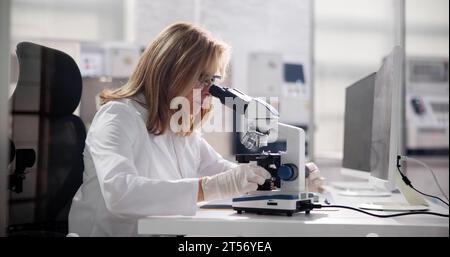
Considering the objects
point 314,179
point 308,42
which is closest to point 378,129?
point 314,179

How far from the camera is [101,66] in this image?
3381 millimetres

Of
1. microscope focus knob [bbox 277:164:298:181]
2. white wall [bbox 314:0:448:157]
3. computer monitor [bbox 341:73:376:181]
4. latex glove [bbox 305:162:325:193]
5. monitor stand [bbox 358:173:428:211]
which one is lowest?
monitor stand [bbox 358:173:428:211]

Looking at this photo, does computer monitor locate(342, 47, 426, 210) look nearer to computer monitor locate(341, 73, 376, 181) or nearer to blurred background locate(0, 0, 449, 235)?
computer monitor locate(341, 73, 376, 181)

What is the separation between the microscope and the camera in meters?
1.11

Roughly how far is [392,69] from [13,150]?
1100mm

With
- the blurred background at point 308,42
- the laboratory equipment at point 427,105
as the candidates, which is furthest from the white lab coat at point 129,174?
the laboratory equipment at point 427,105

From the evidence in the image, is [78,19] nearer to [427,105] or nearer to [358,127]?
[358,127]

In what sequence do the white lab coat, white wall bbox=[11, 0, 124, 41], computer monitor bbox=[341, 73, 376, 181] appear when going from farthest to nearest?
white wall bbox=[11, 0, 124, 41]
computer monitor bbox=[341, 73, 376, 181]
the white lab coat

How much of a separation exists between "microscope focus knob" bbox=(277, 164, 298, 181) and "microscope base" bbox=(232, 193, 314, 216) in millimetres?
45

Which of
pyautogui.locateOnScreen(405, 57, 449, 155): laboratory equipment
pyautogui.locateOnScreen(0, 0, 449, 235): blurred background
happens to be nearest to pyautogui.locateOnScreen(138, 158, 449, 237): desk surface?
pyautogui.locateOnScreen(0, 0, 449, 235): blurred background

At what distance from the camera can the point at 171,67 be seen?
4.20 ft

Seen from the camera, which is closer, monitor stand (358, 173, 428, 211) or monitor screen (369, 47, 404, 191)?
monitor screen (369, 47, 404, 191)
